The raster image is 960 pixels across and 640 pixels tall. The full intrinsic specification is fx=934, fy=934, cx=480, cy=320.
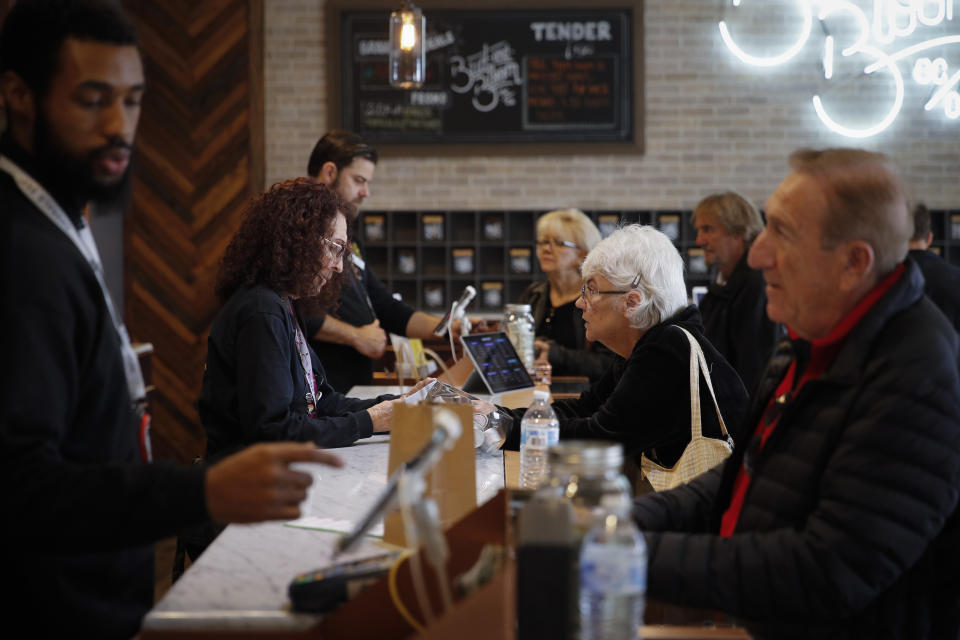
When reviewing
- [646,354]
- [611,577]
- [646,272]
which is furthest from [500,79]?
[611,577]

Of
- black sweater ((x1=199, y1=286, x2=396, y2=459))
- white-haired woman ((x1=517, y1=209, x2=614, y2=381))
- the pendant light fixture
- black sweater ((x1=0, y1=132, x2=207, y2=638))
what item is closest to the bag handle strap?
black sweater ((x1=199, y1=286, x2=396, y2=459))

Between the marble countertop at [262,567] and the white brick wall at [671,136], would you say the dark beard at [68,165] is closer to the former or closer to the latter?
the marble countertop at [262,567]

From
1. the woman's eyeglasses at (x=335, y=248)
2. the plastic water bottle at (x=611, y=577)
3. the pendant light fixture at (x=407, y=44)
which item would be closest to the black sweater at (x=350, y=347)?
the pendant light fixture at (x=407, y=44)

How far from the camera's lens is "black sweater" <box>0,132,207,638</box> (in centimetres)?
129

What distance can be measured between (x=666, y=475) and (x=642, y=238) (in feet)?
2.71

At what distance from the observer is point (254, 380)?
2.38m

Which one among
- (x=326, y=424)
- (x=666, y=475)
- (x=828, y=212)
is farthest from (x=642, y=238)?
(x=828, y=212)

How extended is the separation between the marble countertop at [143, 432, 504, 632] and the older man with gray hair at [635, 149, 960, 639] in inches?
24.1

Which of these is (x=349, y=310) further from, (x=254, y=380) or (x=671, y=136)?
(x=671, y=136)

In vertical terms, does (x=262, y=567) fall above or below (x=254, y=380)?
below

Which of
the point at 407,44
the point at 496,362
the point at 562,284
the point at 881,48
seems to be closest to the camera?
the point at 496,362

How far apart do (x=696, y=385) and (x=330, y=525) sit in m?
1.12

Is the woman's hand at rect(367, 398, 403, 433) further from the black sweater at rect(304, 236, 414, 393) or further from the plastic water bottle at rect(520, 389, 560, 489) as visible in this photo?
the black sweater at rect(304, 236, 414, 393)

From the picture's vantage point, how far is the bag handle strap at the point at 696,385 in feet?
8.14
